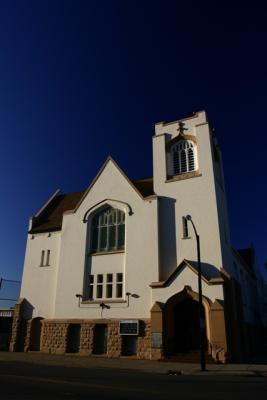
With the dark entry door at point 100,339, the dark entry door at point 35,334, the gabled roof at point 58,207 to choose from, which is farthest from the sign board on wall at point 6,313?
the dark entry door at point 100,339

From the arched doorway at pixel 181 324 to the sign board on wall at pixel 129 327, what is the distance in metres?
2.54

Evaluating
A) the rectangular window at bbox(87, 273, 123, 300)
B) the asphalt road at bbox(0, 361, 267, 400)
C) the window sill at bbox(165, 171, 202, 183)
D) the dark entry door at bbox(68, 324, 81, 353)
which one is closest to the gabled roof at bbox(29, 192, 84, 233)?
the rectangular window at bbox(87, 273, 123, 300)

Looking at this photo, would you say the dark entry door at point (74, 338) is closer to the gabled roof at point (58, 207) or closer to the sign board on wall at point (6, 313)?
the sign board on wall at point (6, 313)

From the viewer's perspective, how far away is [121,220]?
31016mm

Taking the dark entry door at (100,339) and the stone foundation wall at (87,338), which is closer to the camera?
the stone foundation wall at (87,338)

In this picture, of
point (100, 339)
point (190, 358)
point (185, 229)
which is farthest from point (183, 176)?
point (100, 339)

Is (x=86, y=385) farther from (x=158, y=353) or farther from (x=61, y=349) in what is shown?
(x=61, y=349)

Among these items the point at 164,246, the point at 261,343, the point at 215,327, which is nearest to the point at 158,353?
the point at 215,327

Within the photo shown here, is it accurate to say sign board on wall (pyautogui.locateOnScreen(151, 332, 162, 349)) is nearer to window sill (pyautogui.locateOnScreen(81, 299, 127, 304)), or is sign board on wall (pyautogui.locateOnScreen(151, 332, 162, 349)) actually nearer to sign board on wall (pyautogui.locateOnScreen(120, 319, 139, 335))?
sign board on wall (pyautogui.locateOnScreen(120, 319, 139, 335))

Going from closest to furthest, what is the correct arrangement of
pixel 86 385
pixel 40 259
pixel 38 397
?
pixel 38 397 → pixel 86 385 → pixel 40 259

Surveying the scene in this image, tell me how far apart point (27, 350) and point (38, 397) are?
24.1m

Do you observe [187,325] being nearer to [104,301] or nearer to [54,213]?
[104,301]

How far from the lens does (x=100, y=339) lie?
27.7 m

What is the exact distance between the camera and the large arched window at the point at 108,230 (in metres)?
30.4
